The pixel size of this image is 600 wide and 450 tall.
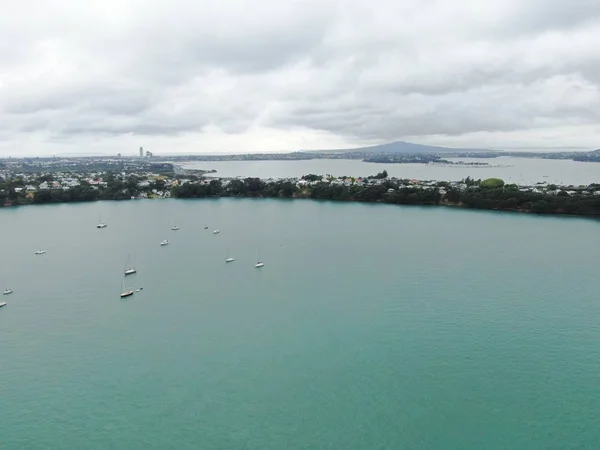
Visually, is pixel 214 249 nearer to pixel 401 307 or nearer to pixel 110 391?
pixel 401 307

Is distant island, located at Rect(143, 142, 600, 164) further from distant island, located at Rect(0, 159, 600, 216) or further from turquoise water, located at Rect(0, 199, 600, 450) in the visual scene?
turquoise water, located at Rect(0, 199, 600, 450)

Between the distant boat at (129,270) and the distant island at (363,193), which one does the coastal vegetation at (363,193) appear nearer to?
the distant island at (363,193)

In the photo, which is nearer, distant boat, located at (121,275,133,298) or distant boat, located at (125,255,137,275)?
distant boat, located at (121,275,133,298)

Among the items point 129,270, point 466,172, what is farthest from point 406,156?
point 129,270

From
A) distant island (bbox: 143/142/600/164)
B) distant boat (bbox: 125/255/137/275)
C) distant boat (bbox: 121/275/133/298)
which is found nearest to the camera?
distant boat (bbox: 121/275/133/298)

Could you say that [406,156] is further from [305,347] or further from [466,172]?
[305,347]

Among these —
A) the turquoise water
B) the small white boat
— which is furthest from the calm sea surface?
the small white boat

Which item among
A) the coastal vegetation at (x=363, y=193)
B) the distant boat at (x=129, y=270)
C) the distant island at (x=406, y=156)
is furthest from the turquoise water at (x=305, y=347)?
the distant island at (x=406, y=156)

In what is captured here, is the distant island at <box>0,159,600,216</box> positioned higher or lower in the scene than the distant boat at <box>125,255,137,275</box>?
higher

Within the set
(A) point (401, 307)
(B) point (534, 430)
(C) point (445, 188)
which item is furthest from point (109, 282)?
(C) point (445, 188)
